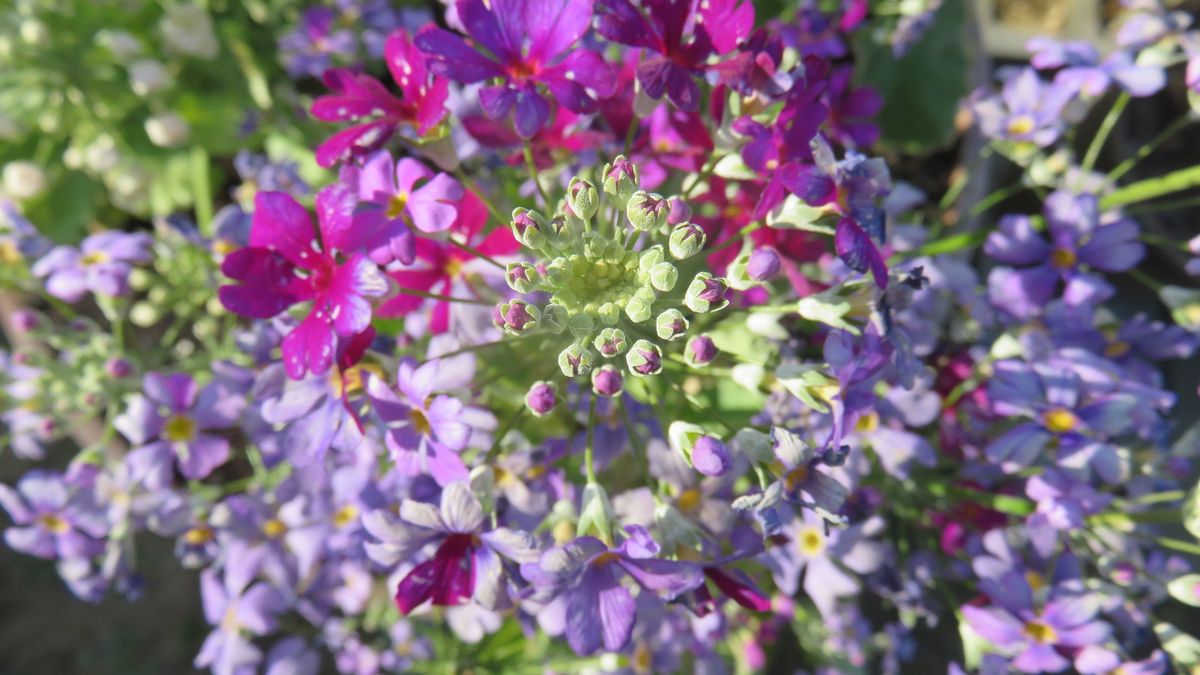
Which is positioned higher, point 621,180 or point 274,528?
point 621,180

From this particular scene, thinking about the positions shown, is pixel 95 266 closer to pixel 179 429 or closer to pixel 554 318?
pixel 179 429

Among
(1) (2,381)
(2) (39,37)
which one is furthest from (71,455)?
(2) (39,37)

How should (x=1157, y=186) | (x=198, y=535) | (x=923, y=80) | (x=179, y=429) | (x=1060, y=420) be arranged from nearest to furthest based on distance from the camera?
(x=1060, y=420)
(x=1157, y=186)
(x=179, y=429)
(x=198, y=535)
(x=923, y=80)

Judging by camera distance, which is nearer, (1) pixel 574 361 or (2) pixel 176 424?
(1) pixel 574 361

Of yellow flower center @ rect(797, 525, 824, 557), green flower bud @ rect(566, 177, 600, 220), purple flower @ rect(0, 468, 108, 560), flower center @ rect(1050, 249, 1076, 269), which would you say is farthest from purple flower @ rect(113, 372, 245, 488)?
flower center @ rect(1050, 249, 1076, 269)

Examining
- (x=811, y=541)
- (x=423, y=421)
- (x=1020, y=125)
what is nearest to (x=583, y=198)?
(x=423, y=421)

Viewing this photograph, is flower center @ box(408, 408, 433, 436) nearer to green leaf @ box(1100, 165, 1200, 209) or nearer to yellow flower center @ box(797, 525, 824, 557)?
yellow flower center @ box(797, 525, 824, 557)

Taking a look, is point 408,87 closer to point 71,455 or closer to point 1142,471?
point 1142,471

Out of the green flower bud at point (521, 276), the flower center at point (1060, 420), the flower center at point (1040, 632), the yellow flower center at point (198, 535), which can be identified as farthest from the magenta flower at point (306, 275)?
the flower center at point (1040, 632)
